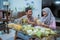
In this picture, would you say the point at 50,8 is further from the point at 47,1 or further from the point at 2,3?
the point at 2,3

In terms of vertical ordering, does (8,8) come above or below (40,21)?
above

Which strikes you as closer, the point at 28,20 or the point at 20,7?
the point at 28,20

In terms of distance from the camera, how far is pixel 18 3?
9.06 feet

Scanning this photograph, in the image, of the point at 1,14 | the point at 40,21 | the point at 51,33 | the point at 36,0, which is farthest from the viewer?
the point at 36,0

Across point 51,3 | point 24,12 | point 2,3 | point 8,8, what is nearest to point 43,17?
point 24,12

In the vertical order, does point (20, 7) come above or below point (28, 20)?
above

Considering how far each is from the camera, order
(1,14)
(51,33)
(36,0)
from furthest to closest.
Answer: (36,0) < (1,14) < (51,33)

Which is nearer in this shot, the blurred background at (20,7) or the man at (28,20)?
the man at (28,20)

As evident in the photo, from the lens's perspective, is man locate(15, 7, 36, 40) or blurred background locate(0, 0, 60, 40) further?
blurred background locate(0, 0, 60, 40)

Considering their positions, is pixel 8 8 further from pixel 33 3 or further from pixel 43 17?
pixel 43 17

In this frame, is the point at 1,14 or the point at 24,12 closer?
the point at 24,12

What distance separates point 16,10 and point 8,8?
16 centimetres

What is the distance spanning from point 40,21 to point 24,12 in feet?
1.06

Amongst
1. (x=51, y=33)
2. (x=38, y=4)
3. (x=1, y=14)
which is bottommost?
(x=51, y=33)
